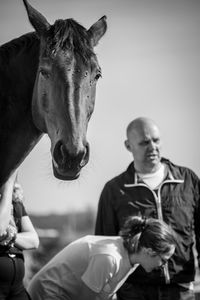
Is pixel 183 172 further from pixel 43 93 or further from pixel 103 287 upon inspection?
pixel 43 93

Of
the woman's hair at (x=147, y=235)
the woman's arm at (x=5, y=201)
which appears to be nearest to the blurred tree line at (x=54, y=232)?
the woman's hair at (x=147, y=235)

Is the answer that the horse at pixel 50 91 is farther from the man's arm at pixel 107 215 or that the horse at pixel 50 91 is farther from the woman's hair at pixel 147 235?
the man's arm at pixel 107 215

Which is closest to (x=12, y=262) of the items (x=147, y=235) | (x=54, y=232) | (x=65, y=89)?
(x=65, y=89)

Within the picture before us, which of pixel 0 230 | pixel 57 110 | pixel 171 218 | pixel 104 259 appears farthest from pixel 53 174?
pixel 171 218

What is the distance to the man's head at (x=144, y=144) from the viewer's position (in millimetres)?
3748

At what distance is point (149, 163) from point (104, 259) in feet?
2.56

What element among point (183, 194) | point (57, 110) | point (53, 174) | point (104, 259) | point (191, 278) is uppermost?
point (57, 110)

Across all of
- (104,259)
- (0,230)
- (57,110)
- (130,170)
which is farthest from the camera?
(130,170)

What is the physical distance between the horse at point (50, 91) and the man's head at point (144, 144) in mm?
1552

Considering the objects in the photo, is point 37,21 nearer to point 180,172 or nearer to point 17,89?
point 17,89

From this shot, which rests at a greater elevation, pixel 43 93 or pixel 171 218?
pixel 43 93

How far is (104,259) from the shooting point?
321 cm

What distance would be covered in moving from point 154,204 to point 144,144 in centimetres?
39

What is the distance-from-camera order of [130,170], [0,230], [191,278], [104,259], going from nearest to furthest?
[0,230]
[104,259]
[191,278]
[130,170]
